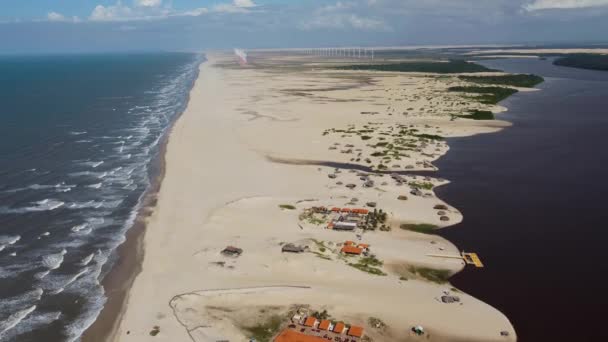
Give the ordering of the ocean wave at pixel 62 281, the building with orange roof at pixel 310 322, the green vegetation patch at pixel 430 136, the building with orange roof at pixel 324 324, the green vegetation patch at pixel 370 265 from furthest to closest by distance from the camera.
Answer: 1. the green vegetation patch at pixel 430 136
2. the green vegetation patch at pixel 370 265
3. the ocean wave at pixel 62 281
4. the building with orange roof at pixel 310 322
5. the building with orange roof at pixel 324 324

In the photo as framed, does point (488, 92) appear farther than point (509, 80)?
No

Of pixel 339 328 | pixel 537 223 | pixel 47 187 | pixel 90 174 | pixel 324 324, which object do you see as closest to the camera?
pixel 339 328

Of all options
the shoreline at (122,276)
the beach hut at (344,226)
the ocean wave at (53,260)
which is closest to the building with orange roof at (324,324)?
the shoreline at (122,276)

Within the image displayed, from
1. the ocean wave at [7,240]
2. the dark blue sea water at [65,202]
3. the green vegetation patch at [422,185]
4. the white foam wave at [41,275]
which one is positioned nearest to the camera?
the dark blue sea water at [65,202]

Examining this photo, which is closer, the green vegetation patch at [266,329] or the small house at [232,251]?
the green vegetation patch at [266,329]

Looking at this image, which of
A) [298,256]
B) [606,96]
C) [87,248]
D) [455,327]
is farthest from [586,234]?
[606,96]

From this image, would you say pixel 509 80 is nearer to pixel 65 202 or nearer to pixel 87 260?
pixel 65 202

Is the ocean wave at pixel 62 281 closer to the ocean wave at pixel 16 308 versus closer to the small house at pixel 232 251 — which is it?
the ocean wave at pixel 16 308

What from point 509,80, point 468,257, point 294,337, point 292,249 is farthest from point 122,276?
point 509,80
